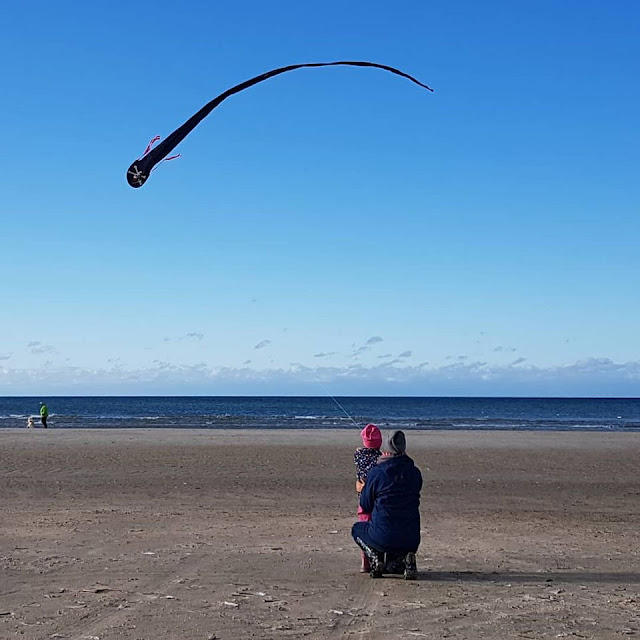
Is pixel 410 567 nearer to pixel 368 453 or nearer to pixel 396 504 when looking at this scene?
pixel 396 504

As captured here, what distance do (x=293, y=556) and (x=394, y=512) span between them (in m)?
1.55

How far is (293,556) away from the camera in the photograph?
8273 millimetres

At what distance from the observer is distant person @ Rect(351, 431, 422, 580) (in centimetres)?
719

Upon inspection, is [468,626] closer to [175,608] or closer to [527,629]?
[527,629]

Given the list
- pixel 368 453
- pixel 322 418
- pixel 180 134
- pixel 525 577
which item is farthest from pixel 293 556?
pixel 322 418

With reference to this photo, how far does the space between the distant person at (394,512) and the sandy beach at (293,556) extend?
0.25 metres

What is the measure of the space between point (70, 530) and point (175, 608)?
13.1 ft

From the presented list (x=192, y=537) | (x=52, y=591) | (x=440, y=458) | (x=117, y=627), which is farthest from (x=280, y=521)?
(x=440, y=458)

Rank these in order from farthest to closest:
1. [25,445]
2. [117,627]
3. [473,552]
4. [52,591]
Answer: [25,445] → [473,552] → [52,591] → [117,627]

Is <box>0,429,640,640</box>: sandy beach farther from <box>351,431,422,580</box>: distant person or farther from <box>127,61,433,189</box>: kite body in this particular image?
<box>127,61,433,189</box>: kite body

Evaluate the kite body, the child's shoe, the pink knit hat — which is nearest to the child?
the pink knit hat

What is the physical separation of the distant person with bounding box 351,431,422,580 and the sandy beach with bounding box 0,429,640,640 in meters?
0.25

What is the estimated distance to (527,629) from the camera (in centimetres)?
570

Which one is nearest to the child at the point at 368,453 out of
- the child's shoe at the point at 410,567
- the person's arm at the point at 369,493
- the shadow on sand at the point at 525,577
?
the person's arm at the point at 369,493
